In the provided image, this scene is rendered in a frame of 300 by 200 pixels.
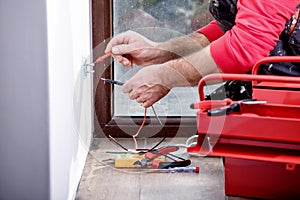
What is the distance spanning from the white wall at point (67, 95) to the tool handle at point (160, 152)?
223 mm

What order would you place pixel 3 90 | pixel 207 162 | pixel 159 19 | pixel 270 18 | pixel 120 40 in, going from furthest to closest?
pixel 159 19 < pixel 207 162 < pixel 120 40 < pixel 270 18 < pixel 3 90

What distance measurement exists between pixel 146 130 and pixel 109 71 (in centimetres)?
28

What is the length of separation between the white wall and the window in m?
0.20

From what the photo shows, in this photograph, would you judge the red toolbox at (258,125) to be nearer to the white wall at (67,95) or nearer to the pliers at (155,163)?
the white wall at (67,95)

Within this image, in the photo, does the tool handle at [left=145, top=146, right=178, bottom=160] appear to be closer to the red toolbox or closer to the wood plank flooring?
the wood plank flooring

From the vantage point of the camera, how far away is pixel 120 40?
145 centimetres

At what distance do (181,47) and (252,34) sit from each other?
37 cm

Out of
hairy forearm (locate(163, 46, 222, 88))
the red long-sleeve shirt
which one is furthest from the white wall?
the red long-sleeve shirt

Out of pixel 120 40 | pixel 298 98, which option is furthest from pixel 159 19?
pixel 298 98

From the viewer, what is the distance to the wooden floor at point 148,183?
1.31m

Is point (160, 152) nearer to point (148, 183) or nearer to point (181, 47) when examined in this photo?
point (148, 183)

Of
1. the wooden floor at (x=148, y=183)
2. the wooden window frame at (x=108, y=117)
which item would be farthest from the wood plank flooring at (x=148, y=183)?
the wooden window frame at (x=108, y=117)

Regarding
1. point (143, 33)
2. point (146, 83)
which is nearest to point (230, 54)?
point (146, 83)

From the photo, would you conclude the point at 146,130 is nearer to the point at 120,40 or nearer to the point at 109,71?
the point at 109,71
